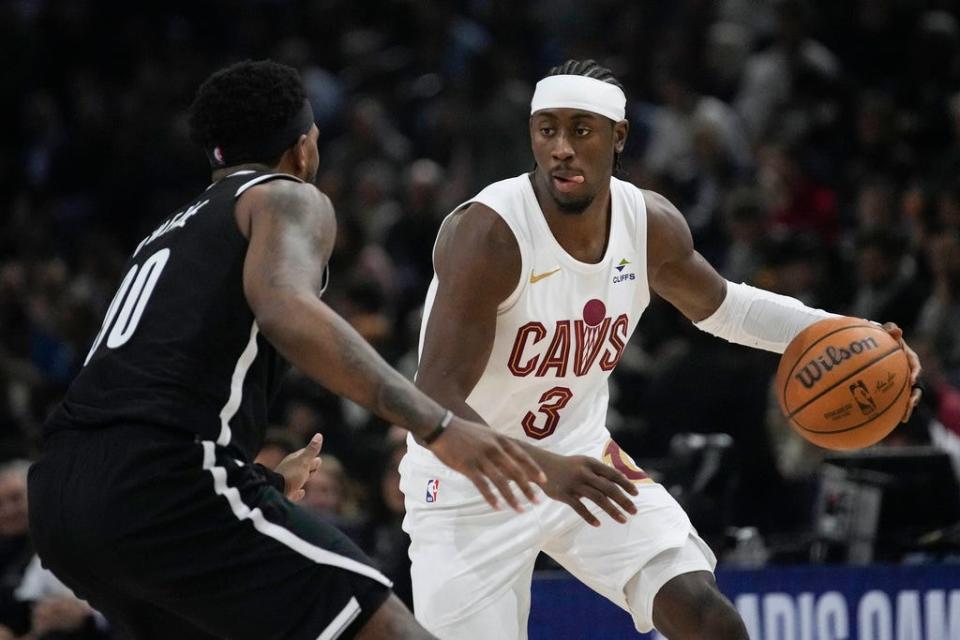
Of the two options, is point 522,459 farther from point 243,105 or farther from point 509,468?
point 243,105

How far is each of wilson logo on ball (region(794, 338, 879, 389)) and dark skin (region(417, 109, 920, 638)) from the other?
26 centimetres

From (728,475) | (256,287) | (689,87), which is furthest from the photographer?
(689,87)

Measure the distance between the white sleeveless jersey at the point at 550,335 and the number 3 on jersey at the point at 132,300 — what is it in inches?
50.5

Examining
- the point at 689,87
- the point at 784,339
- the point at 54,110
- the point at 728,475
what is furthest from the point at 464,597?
the point at 54,110

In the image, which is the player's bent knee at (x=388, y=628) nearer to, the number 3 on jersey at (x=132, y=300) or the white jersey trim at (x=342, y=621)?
the white jersey trim at (x=342, y=621)

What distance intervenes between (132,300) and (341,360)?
2.31ft

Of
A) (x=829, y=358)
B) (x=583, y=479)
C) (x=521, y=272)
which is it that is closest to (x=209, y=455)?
(x=583, y=479)

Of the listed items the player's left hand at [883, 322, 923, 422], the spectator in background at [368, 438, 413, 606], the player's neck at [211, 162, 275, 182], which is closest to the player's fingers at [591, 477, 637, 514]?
the player's neck at [211, 162, 275, 182]

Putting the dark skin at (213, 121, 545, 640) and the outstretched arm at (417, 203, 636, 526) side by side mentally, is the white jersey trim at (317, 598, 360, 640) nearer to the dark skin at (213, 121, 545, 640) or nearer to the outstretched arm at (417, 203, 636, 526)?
the dark skin at (213, 121, 545, 640)

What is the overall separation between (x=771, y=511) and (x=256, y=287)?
16.8 ft

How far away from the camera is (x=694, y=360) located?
8.75m

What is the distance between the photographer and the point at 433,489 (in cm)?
513

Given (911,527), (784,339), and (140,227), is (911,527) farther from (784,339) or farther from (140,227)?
(140,227)

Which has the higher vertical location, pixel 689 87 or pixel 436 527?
pixel 689 87
